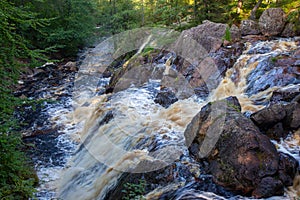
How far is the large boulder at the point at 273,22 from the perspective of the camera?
12.1 meters

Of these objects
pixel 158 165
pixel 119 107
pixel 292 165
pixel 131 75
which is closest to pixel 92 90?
pixel 131 75

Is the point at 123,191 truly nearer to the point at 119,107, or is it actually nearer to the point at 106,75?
the point at 119,107

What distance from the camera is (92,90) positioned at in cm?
1348

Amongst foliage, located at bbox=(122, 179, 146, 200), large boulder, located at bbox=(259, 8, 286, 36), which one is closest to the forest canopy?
large boulder, located at bbox=(259, 8, 286, 36)

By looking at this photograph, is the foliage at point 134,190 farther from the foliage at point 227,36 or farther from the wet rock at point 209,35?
the foliage at point 227,36

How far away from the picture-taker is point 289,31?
11.7 meters

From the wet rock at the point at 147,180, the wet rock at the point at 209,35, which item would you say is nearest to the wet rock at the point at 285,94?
the wet rock at the point at 147,180

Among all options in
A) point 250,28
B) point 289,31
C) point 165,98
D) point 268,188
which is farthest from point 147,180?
point 250,28

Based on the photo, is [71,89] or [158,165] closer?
[158,165]

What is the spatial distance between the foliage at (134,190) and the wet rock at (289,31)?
1033cm

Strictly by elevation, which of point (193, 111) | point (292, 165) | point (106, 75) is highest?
point (292, 165)

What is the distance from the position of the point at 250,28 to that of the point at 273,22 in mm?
1058

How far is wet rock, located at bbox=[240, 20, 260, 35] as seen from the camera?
12688 millimetres

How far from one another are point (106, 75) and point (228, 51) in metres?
7.66
